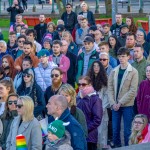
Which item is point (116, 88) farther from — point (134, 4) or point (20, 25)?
point (134, 4)

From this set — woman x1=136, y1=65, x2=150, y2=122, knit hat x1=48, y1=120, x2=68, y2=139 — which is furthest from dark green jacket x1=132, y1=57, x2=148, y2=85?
knit hat x1=48, y1=120, x2=68, y2=139

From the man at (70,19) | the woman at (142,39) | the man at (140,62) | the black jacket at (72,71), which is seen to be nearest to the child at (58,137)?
the man at (140,62)

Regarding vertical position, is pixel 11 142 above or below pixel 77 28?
below

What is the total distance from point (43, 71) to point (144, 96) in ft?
8.07

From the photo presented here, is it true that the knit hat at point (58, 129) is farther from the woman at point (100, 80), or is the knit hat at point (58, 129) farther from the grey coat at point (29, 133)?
the woman at point (100, 80)

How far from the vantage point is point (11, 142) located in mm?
8953

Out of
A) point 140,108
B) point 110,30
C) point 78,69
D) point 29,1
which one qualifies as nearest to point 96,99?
point 140,108

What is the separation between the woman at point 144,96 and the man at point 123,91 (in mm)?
351

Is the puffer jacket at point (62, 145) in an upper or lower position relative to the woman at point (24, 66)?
lower

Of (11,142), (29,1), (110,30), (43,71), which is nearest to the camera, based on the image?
(11,142)

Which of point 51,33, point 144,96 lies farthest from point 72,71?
point 51,33

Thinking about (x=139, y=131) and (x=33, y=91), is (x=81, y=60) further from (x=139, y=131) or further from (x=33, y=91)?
(x=139, y=131)

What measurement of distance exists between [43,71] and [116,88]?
1.77 meters

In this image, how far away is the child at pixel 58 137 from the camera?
749 centimetres
